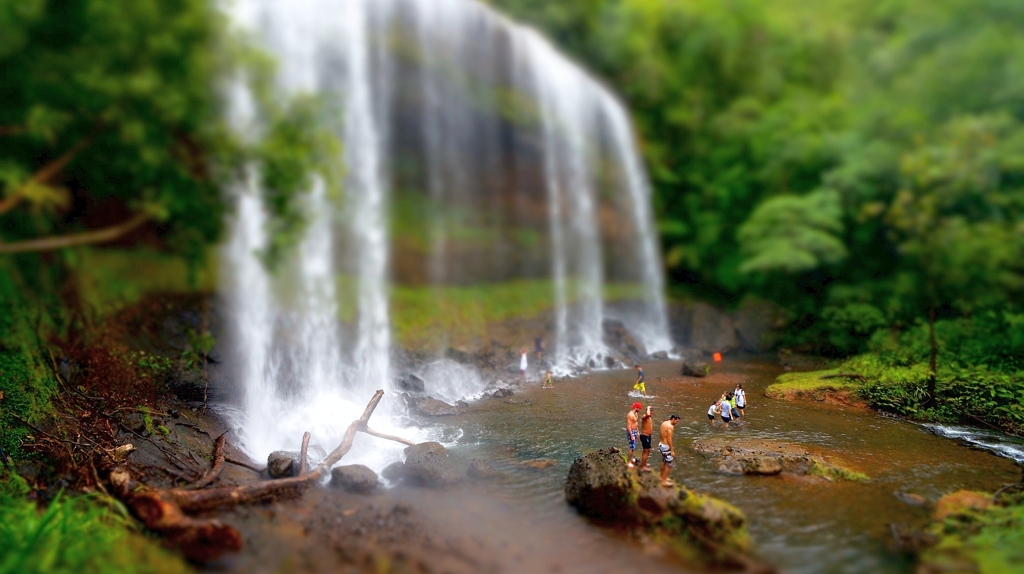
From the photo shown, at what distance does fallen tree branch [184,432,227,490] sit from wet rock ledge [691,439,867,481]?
9.16 metres

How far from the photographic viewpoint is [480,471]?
9891 mm

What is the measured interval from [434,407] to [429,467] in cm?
467

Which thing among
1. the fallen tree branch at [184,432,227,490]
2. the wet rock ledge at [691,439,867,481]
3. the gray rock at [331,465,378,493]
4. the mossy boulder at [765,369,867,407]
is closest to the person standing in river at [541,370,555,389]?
the wet rock ledge at [691,439,867,481]

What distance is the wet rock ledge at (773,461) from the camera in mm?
9641

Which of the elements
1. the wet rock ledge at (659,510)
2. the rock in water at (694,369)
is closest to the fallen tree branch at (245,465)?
the wet rock ledge at (659,510)

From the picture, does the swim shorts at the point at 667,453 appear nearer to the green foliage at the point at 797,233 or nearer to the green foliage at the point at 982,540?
the green foliage at the point at 982,540

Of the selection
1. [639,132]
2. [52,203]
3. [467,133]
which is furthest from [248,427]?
[639,132]

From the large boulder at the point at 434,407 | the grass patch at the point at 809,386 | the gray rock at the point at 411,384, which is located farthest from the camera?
the gray rock at the point at 411,384

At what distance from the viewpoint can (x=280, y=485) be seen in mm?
8695

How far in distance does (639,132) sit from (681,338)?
39.0 ft

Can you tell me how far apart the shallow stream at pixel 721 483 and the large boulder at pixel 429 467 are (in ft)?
1.23

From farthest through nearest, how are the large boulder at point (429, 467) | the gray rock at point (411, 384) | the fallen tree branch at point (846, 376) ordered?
1. the gray rock at point (411, 384)
2. the fallen tree branch at point (846, 376)
3. the large boulder at point (429, 467)

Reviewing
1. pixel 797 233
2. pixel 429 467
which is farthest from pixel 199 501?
pixel 797 233

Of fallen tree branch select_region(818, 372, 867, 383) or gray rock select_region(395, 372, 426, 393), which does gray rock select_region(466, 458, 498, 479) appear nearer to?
gray rock select_region(395, 372, 426, 393)
